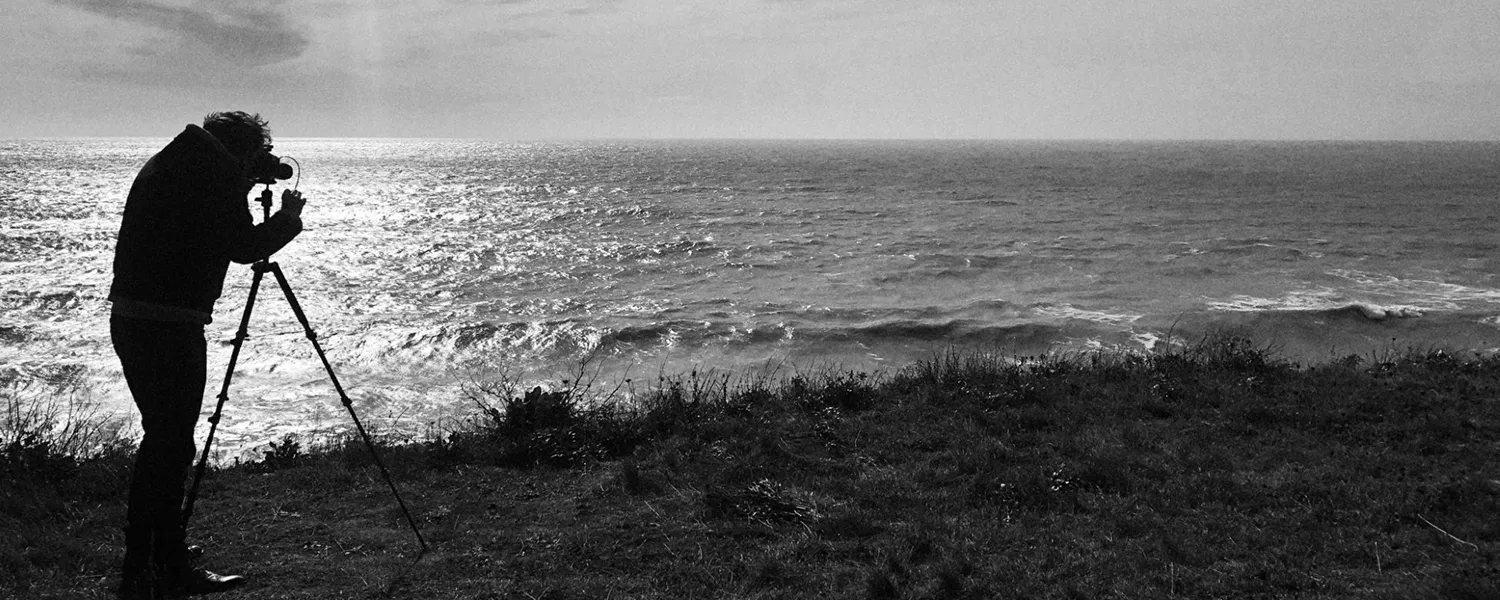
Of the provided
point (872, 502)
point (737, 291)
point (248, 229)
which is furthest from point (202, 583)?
point (737, 291)

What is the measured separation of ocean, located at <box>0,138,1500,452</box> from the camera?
544 inches

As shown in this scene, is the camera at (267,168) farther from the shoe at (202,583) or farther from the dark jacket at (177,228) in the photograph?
the shoe at (202,583)

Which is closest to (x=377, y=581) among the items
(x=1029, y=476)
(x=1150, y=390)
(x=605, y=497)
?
(x=605, y=497)

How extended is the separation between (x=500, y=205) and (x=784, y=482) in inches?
1730

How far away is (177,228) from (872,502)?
429cm

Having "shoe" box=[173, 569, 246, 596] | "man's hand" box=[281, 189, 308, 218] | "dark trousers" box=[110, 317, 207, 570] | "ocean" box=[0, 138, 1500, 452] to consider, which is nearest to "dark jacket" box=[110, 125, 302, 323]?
"dark trousers" box=[110, 317, 207, 570]

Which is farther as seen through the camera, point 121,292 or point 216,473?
point 216,473

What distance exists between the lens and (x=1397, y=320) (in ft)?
55.2

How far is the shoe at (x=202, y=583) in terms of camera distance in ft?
14.1

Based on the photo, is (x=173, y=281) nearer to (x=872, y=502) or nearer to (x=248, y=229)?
(x=248, y=229)

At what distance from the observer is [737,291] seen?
2117cm

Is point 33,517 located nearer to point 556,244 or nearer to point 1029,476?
point 1029,476

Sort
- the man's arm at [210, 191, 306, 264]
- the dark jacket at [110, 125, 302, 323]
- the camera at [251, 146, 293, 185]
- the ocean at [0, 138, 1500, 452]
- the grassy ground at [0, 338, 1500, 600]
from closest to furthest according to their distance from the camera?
the dark jacket at [110, 125, 302, 323] → the man's arm at [210, 191, 306, 264] → the camera at [251, 146, 293, 185] → the grassy ground at [0, 338, 1500, 600] → the ocean at [0, 138, 1500, 452]

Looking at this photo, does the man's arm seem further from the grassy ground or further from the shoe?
the grassy ground
